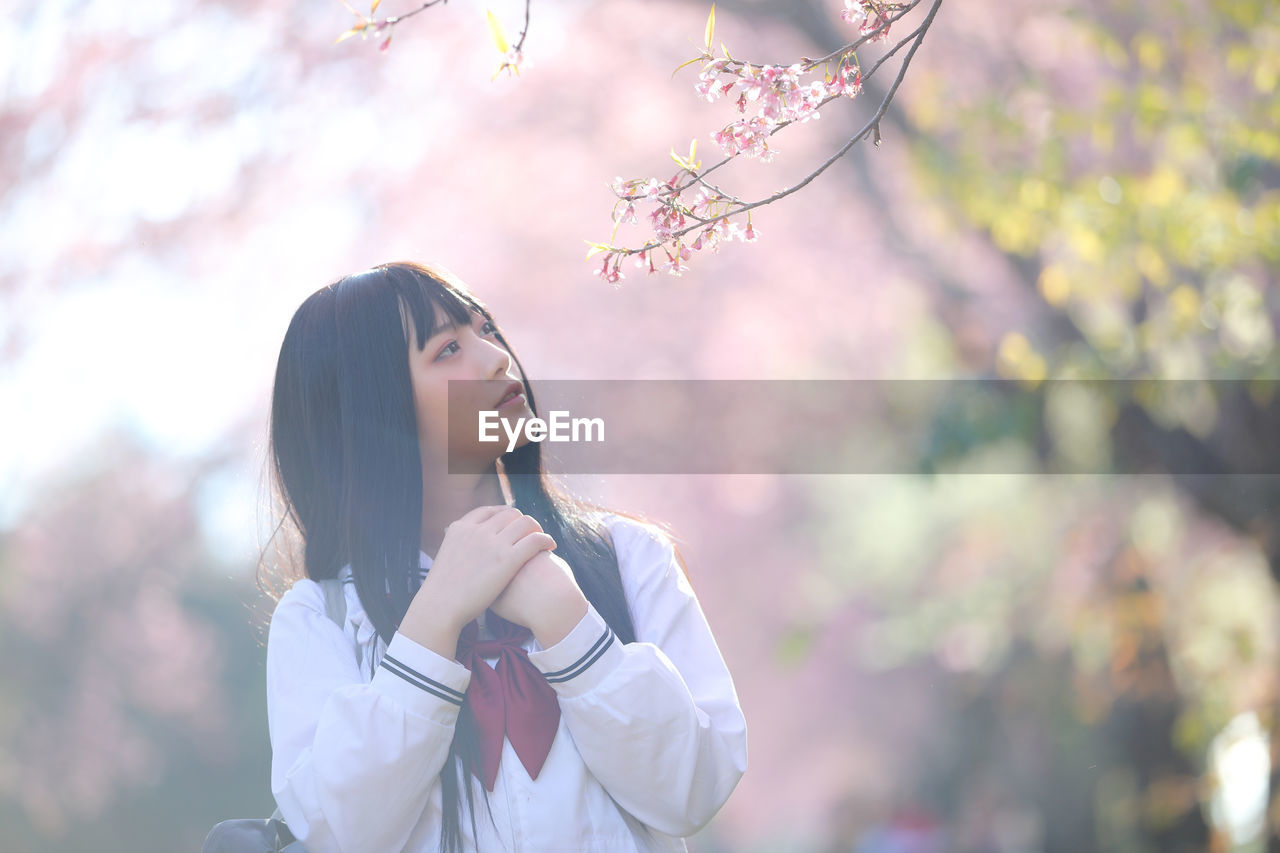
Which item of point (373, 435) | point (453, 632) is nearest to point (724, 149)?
point (373, 435)

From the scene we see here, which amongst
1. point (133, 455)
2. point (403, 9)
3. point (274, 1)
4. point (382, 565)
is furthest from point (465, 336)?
point (133, 455)

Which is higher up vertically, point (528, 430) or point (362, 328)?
point (362, 328)

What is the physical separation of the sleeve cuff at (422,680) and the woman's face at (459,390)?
10.9 inches

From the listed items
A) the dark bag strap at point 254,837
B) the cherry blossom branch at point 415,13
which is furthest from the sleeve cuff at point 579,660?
the cherry blossom branch at point 415,13

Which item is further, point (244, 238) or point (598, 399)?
point (598, 399)

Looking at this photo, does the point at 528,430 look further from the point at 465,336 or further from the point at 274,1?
the point at 274,1

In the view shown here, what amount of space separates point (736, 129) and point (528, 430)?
0.46m

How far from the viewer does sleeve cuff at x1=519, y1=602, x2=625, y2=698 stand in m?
1.18

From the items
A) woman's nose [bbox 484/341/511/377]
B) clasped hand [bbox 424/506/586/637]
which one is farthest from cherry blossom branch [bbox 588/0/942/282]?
clasped hand [bbox 424/506/586/637]

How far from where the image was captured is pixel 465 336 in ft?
4.45

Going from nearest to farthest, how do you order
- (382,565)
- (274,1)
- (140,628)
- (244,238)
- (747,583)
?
(382,565), (274,1), (244,238), (140,628), (747,583)

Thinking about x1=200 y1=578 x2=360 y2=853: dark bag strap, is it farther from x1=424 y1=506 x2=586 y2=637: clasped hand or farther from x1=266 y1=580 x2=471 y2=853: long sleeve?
x1=424 y1=506 x2=586 y2=637: clasped hand

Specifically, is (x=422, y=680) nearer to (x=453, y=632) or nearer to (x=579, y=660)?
(x=453, y=632)

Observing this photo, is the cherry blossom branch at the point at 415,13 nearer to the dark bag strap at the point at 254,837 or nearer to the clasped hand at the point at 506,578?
the clasped hand at the point at 506,578
